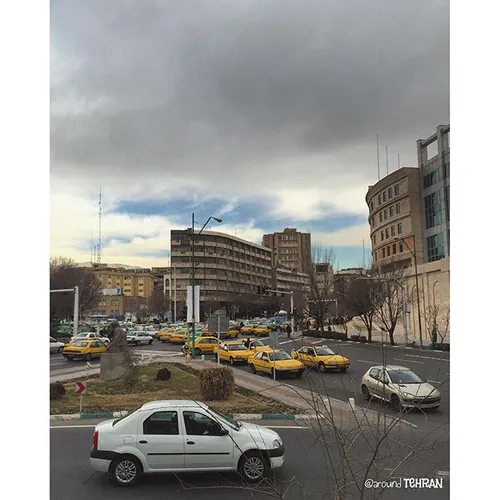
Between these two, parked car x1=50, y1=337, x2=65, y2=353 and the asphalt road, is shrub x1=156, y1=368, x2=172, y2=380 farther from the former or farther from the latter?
parked car x1=50, y1=337, x2=65, y2=353

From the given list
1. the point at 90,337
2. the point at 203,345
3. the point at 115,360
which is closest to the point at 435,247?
the point at 203,345

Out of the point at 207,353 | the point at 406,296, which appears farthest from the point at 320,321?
the point at 207,353

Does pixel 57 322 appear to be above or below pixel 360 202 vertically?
below

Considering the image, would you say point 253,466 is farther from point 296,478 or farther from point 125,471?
point 125,471

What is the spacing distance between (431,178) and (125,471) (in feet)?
14.8

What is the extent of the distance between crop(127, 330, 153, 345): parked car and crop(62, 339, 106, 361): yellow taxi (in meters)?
0.41

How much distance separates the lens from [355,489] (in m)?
4.00

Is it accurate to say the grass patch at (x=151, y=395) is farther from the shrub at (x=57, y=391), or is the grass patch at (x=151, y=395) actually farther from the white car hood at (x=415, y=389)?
the white car hood at (x=415, y=389)

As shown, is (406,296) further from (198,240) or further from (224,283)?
(198,240)

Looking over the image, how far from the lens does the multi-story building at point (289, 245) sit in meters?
5.84

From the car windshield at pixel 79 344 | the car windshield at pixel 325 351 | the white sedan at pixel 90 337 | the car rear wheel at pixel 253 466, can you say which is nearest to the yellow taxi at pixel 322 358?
the car windshield at pixel 325 351
